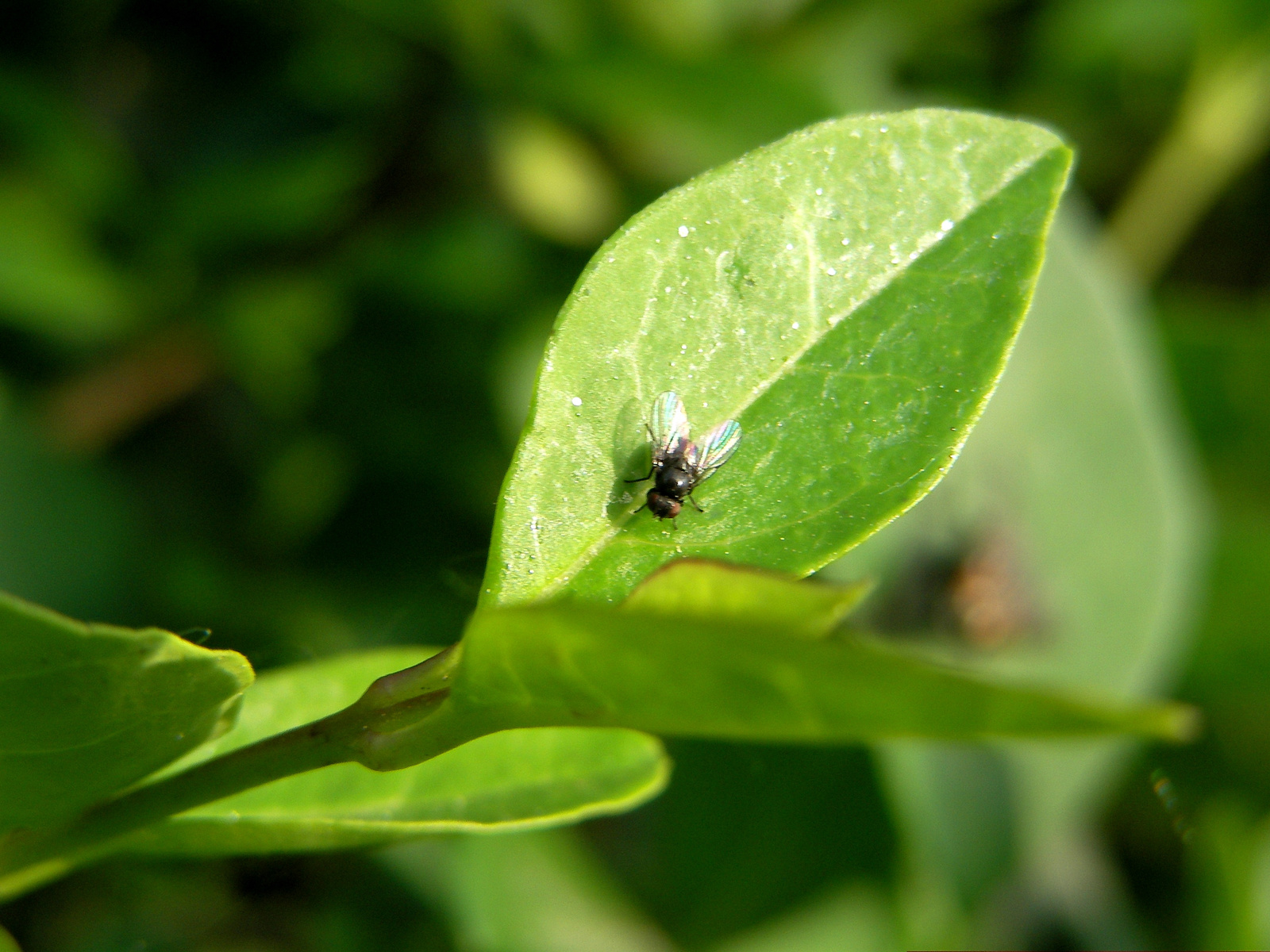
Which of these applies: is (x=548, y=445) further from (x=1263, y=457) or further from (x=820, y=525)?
(x=1263, y=457)

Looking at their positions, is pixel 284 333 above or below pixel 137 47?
below

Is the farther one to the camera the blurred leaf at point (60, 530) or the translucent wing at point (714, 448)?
the blurred leaf at point (60, 530)

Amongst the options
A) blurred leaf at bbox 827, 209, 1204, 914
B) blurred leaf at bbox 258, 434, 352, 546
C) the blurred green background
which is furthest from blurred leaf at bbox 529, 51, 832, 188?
blurred leaf at bbox 258, 434, 352, 546

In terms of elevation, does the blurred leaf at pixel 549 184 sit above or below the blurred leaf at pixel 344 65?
below

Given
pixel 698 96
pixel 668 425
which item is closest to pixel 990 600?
pixel 698 96

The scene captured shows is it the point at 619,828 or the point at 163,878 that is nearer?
the point at 163,878

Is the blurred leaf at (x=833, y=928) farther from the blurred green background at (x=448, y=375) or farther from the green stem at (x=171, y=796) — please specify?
the green stem at (x=171, y=796)

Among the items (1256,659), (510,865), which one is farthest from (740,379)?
(1256,659)

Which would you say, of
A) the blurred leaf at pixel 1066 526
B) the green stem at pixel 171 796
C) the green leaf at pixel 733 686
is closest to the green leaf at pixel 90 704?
the green stem at pixel 171 796
